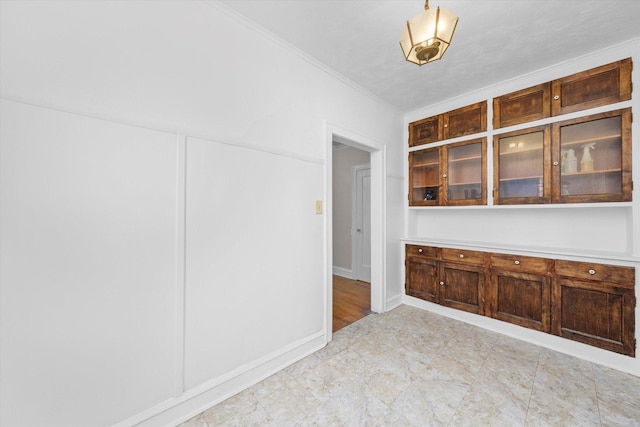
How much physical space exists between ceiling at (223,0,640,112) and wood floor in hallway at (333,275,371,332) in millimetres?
2866

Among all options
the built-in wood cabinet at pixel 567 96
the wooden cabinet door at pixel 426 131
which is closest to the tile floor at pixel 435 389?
the built-in wood cabinet at pixel 567 96

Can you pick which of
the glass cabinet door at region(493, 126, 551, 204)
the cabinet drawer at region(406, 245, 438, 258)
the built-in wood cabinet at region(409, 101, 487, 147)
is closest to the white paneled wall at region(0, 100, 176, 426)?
the cabinet drawer at region(406, 245, 438, 258)

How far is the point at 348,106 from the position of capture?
2826 millimetres

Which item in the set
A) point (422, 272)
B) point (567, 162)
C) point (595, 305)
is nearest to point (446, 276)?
point (422, 272)

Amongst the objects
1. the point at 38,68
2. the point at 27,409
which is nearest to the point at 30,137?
the point at 38,68

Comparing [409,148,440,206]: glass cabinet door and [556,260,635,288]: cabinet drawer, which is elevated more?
[409,148,440,206]: glass cabinet door

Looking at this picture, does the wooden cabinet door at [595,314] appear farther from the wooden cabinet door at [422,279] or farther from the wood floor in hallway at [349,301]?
the wood floor in hallway at [349,301]

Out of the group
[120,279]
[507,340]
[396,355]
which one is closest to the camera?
[120,279]

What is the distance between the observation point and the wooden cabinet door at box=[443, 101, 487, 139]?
303cm

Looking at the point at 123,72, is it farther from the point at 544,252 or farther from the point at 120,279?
the point at 544,252

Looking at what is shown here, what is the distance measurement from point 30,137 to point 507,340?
13.2 feet

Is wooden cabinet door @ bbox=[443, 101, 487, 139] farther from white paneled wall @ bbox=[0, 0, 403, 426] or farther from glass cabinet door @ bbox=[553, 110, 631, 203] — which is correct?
white paneled wall @ bbox=[0, 0, 403, 426]

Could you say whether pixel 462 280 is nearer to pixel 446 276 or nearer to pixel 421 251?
pixel 446 276

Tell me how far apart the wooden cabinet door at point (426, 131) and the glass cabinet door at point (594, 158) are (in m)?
1.21
